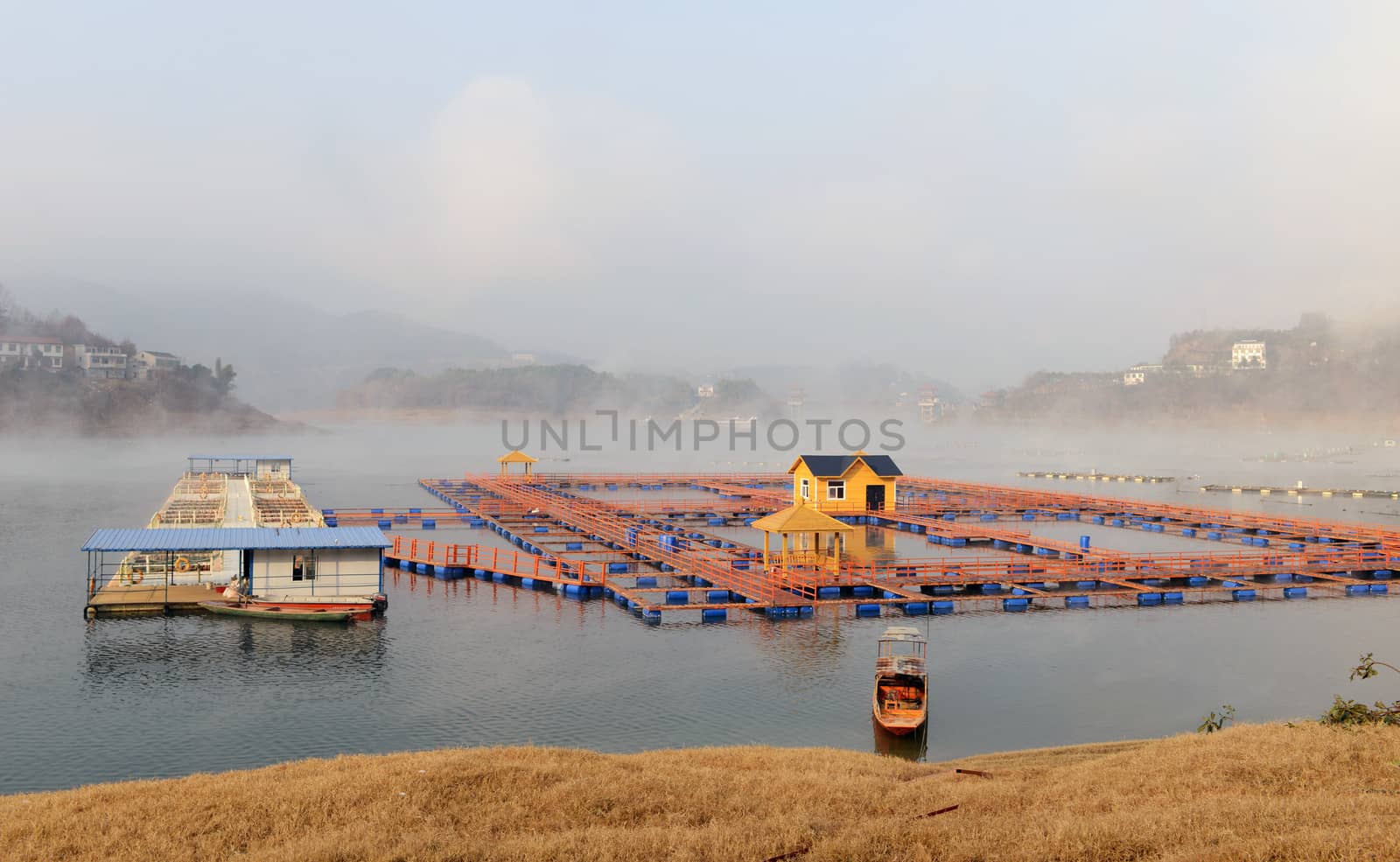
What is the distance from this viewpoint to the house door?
63938mm

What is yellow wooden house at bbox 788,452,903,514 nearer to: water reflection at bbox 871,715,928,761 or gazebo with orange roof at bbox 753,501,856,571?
gazebo with orange roof at bbox 753,501,856,571

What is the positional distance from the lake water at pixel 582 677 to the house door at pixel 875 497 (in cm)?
2739

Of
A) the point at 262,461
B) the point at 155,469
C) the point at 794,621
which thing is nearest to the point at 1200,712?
the point at 794,621

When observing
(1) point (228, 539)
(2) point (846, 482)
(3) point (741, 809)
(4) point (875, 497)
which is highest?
(2) point (846, 482)

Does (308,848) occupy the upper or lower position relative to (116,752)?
upper

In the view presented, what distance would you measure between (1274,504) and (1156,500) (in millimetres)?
8302

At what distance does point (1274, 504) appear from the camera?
81.5 metres

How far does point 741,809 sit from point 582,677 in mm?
13788

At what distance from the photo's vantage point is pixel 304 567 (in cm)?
3425

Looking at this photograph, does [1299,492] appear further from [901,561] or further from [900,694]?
[900,694]

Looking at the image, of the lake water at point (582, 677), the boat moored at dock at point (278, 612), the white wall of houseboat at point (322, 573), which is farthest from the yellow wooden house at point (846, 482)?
the boat moored at dock at point (278, 612)

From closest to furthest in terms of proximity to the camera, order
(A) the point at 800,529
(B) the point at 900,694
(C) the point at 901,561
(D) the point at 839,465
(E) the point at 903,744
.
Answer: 1. (E) the point at 903,744
2. (B) the point at 900,694
3. (A) the point at 800,529
4. (C) the point at 901,561
5. (D) the point at 839,465

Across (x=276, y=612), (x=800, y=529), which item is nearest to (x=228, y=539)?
(x=276, y=612)

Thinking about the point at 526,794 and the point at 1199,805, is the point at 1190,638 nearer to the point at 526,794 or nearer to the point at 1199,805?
the point at 1199,805
